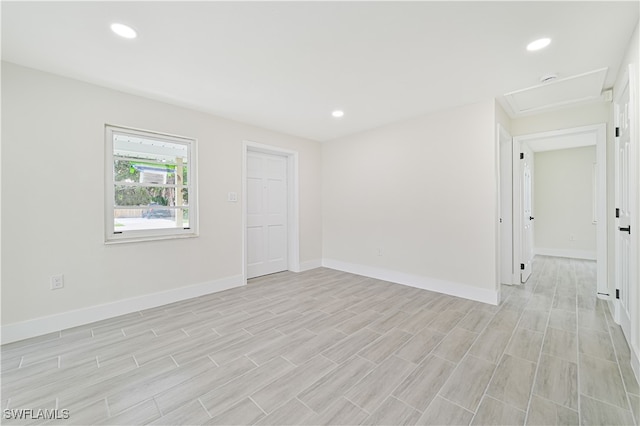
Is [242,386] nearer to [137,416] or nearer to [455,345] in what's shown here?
[137,416]

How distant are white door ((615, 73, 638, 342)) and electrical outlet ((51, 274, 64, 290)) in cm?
510

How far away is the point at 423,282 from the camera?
3.74 meters

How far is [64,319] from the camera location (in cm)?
255

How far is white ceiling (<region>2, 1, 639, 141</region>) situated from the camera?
5.64ft

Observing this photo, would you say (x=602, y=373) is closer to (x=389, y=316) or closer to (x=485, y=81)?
(x=389, y=316)

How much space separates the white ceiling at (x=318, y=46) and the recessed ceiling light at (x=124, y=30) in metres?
0.05

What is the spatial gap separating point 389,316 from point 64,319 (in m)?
3.29

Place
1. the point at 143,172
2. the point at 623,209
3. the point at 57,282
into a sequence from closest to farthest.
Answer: the point at 623,209, the point at 57,282, the point at 143,172

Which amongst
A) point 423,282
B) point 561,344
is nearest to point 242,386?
point 561,344

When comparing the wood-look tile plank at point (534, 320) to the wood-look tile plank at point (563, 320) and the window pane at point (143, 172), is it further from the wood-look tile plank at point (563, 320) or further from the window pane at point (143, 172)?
the window pane at point (143, 172)

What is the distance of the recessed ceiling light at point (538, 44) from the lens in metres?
2.02

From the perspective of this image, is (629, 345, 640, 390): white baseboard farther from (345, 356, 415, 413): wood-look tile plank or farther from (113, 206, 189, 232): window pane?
(113, 206, 189, 232): window pane

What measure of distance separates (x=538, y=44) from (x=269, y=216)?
3944 mm

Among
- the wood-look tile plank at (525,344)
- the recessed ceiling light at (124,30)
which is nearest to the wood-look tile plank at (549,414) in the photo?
the wood-look tile plank at (525,344)
